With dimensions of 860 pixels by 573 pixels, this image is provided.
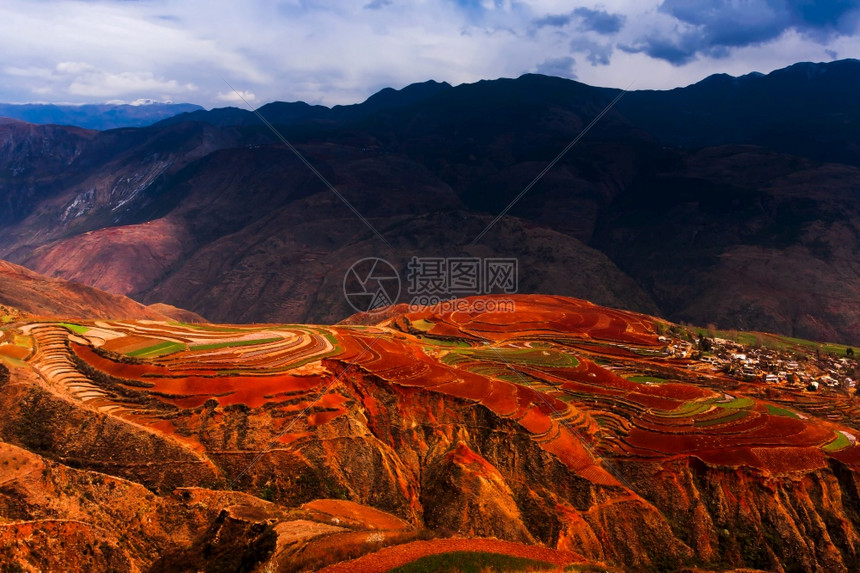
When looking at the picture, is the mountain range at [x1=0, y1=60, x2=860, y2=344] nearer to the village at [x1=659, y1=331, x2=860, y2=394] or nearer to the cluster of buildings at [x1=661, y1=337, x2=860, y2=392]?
the village at [x1=659, y1=331, x2=860, y2=394]

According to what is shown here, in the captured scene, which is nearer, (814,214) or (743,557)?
(743,557)

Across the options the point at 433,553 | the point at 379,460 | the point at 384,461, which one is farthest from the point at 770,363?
the point at 433,553

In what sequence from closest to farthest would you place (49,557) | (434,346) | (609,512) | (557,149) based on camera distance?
1. (49,557)
2. (609,512)
3. (434,346)
4. (557,149)

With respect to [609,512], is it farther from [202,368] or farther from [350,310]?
[350,310]

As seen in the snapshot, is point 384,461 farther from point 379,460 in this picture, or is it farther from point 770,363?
point 770,363

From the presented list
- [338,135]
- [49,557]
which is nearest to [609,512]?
[49,557]
